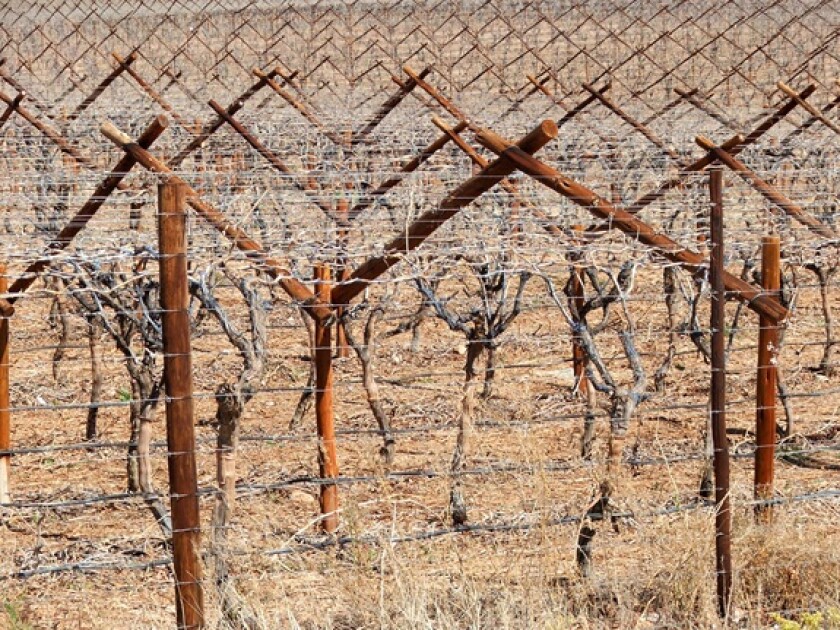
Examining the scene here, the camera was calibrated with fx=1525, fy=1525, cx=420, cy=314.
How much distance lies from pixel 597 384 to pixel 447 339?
3.51 m

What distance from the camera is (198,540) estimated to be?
11.5ft

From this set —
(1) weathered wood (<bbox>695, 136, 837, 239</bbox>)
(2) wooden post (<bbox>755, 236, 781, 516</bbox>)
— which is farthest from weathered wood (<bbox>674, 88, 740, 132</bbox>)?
(2) wooden post (<bbox>755, 236, 781, 516</bbox>)

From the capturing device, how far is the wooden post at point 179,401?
11.3ft

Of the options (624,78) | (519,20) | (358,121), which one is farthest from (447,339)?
(519,20)

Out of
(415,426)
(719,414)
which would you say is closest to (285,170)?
(415,426)

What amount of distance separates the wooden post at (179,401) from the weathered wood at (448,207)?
2.29 ft

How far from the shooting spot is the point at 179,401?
3453mm

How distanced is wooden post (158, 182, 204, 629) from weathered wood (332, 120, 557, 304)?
0.70m

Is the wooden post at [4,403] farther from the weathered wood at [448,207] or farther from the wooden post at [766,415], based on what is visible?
the wooden post at [766,415]

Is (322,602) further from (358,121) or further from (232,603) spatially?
(358,121)

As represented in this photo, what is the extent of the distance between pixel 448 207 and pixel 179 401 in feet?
3.33

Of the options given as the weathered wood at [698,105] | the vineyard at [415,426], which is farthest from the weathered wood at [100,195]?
the weathered wood at [698,105]

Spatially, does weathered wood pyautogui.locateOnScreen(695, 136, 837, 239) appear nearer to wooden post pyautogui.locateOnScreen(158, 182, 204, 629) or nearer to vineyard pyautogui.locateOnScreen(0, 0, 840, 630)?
vineyard pyautogui.locateOnScreen(0, 0, 840, 630)

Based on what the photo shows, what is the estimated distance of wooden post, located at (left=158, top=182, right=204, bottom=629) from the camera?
344 centimetres
